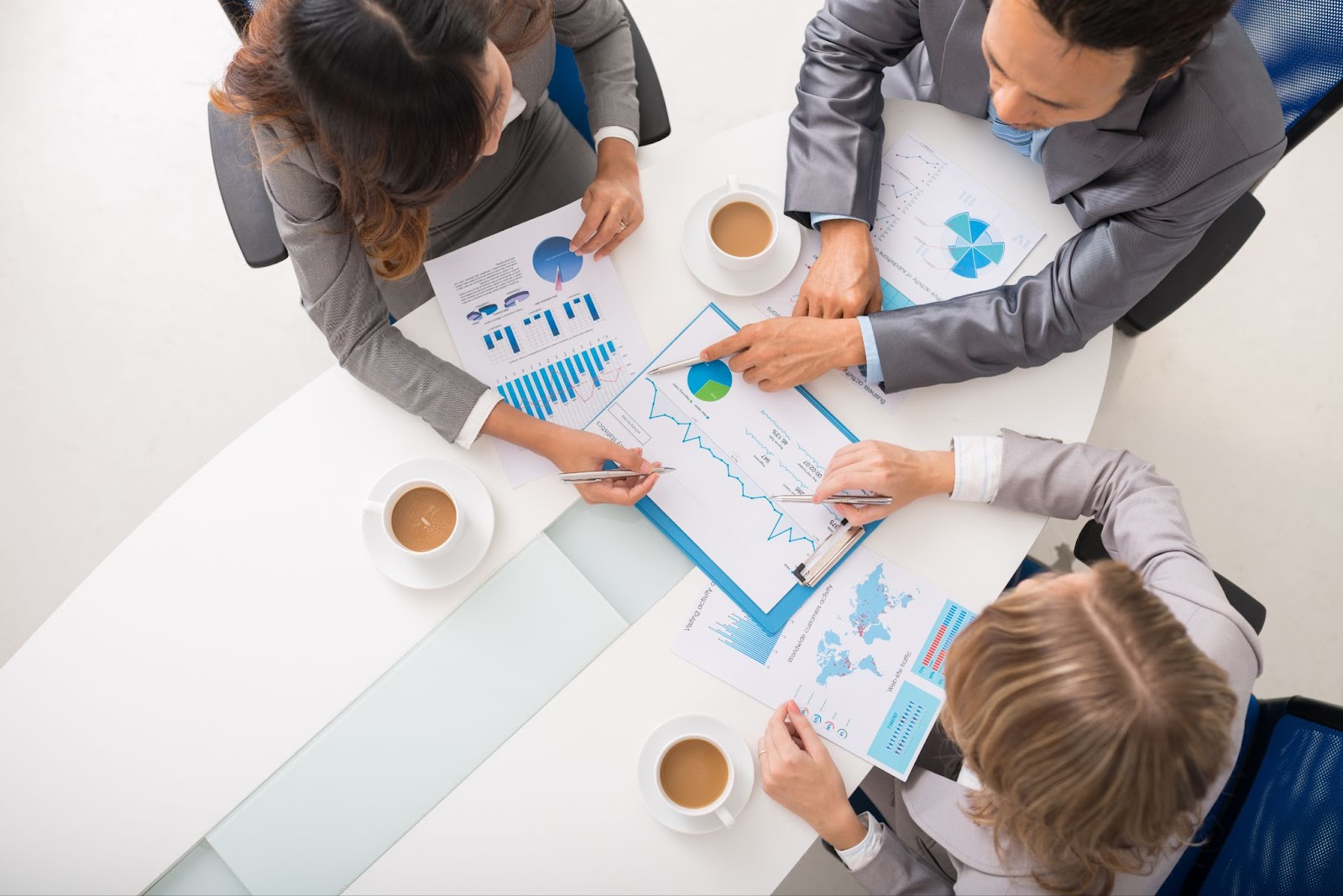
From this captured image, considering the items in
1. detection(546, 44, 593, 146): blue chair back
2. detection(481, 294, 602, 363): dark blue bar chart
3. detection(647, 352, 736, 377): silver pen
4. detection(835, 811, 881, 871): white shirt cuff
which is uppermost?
detection(546, 44, 593, 146): blue chair back

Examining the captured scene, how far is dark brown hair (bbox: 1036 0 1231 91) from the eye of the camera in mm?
780

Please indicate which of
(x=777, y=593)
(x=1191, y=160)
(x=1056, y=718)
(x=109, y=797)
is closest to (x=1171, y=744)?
(x=1056, y=718)

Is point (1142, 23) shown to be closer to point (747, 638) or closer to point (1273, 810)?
point (747, 638)

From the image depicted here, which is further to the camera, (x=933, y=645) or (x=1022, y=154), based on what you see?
(x=1022, y=154)

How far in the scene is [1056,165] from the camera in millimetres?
1079

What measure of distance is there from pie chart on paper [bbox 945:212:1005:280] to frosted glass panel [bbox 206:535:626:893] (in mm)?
665

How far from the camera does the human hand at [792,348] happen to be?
1.09 metres

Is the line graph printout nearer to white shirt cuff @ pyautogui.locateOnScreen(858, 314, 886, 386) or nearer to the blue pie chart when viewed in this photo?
white shirt cuff @ pyautogui.locateOnScreen(858, 314, 886, 386)

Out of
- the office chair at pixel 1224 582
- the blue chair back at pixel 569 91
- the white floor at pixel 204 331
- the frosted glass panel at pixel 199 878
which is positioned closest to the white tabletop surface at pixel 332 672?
the frosted glass panel at pixel 199 878

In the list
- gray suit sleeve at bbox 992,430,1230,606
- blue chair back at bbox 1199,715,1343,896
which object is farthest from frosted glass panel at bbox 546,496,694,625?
blue chair back at bbox 1199,715,1343,896

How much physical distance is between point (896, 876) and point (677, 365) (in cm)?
70

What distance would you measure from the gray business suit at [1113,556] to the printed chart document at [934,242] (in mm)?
229

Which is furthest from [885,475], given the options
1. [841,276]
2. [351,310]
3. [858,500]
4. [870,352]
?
[351,310]

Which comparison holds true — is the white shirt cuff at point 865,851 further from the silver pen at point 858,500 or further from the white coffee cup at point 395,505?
the white coffee cup at point 395,505
